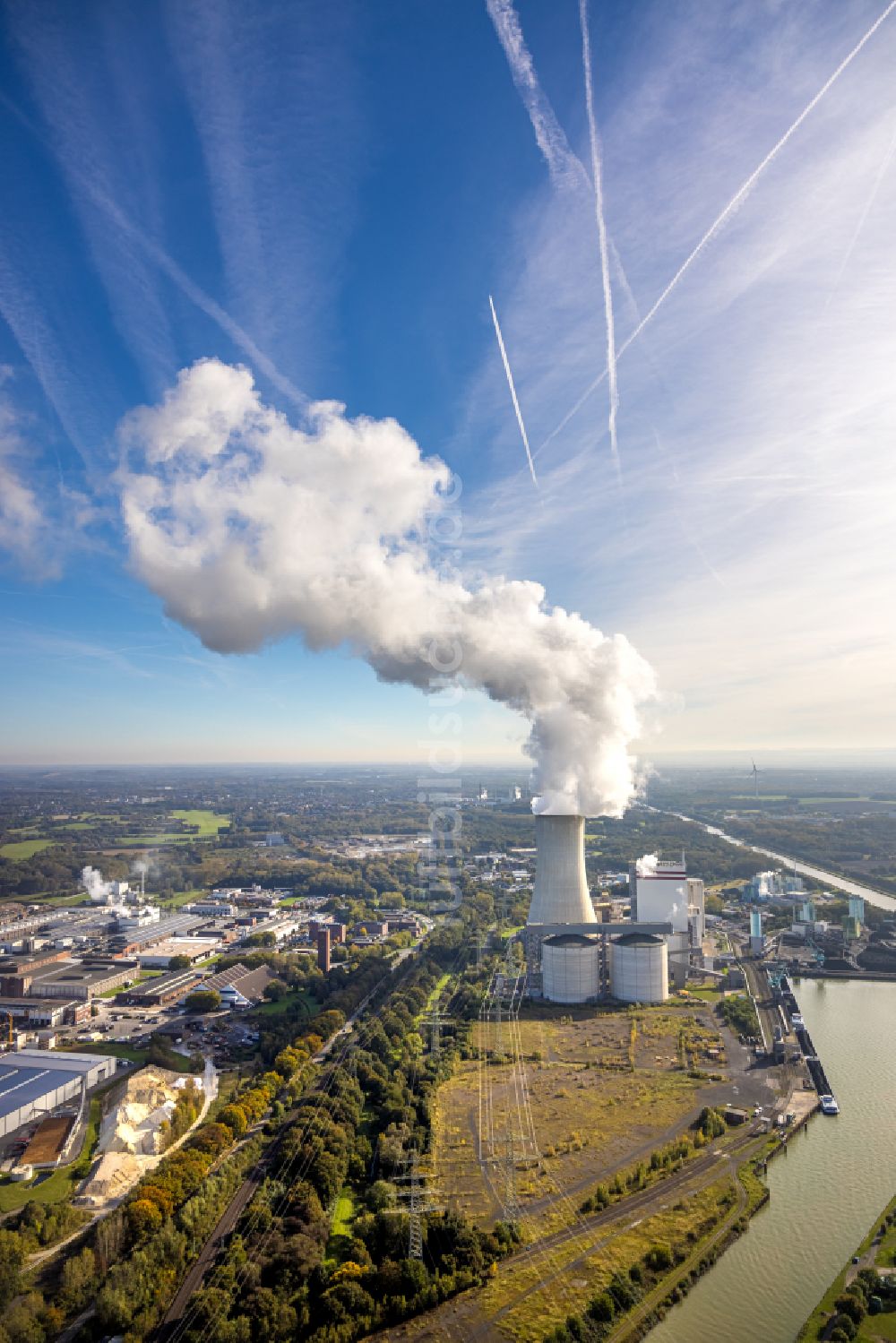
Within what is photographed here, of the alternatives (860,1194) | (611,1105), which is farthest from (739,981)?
(860,1194)

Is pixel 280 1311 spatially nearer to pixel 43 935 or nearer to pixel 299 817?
pixel 43 935

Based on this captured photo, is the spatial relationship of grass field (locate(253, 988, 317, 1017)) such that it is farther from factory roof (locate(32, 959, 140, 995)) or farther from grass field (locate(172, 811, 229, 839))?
grass field (locate(172, 811, 229, 839))

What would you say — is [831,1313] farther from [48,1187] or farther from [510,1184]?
[48,1187]

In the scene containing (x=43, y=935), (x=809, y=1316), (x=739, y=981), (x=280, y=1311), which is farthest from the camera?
(x=43, y=935)

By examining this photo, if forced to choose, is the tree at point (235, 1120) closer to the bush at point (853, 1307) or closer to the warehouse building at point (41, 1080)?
the warehouse building at point (41, 1080)

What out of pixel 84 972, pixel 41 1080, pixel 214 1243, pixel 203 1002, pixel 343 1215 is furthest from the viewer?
pixel 84 972

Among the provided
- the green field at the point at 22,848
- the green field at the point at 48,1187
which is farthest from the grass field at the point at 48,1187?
the green field at the point at 22,848

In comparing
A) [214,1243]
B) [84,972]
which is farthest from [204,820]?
[214,1243]
